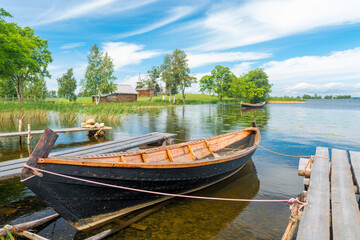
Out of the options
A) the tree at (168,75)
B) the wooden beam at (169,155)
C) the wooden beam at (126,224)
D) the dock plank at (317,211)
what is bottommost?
the wooden beam at (126,224)

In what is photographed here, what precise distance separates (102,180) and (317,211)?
3586 mm

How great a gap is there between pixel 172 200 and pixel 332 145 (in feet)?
39.1

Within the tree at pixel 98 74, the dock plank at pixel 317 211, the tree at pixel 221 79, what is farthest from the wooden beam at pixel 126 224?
the tree at pixel 221 79

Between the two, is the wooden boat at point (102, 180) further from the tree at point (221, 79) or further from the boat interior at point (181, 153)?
the tree at point (221, 79)

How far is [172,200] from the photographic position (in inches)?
219

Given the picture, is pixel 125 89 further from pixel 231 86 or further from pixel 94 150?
pixel 94 150

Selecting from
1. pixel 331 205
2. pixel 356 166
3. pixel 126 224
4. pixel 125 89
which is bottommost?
pixel 126 224

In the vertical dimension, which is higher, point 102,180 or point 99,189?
point 102,180

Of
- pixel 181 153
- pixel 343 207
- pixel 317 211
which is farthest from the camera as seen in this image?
pixel 181 153

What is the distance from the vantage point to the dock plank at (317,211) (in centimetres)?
283

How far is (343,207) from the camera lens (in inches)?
136

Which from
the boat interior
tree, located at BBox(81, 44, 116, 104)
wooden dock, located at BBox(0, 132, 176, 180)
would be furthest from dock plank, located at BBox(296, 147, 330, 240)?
tree, located at BBox(81, 44, 116, 104)

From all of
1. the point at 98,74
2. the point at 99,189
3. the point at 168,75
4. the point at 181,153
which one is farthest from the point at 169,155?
the point at 168,75

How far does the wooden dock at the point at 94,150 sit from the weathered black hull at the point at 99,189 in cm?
229
